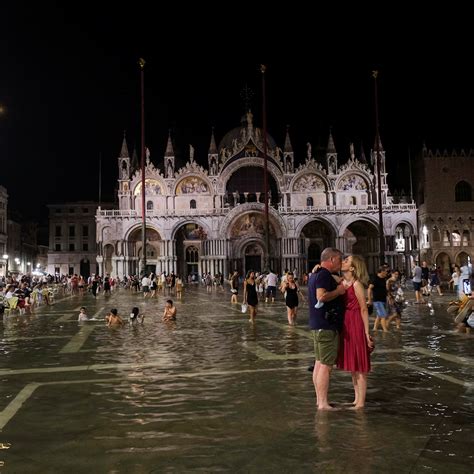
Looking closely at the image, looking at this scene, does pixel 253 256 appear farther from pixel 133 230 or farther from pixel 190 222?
pixel 133 230

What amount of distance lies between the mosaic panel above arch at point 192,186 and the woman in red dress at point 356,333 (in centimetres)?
5667

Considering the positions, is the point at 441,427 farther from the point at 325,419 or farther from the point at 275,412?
the point at 275,412

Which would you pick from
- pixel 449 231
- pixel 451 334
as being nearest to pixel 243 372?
pixel 451 334

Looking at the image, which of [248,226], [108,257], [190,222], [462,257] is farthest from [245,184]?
[462,257]

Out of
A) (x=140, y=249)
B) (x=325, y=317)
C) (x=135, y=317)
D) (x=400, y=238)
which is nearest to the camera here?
(x=325, y=317)

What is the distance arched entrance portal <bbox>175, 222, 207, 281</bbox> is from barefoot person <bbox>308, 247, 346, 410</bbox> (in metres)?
59.1

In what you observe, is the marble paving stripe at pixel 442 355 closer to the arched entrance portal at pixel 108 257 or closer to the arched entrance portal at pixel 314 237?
the arched entrance portal at pixel 314 237

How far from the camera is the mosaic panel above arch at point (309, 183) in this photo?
62.4m

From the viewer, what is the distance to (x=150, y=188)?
207 feet

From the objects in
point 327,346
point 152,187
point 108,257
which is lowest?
point 327,346

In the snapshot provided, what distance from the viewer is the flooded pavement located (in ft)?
16.2

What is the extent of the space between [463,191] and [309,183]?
698 inches

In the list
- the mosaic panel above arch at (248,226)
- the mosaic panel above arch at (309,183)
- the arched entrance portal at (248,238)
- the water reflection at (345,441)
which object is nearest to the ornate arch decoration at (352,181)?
the mosaic panel above arch at (309,183)

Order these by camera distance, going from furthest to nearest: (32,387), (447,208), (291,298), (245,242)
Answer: (245,242) → (447,208) → (291,298) → (32,387)
